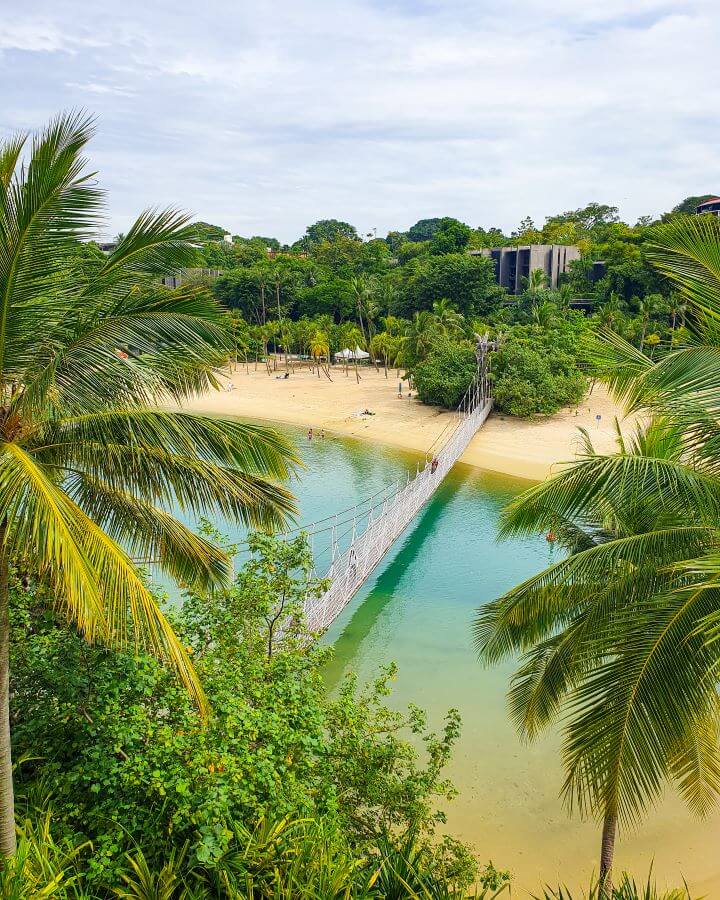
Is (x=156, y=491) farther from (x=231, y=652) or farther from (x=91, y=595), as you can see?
(x=231, y=652)

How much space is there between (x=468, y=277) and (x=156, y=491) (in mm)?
35078

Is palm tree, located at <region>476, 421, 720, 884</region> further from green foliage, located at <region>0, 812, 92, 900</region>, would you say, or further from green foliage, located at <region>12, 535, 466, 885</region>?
green foliage, located at <region>0, 812, 92, 900</region>

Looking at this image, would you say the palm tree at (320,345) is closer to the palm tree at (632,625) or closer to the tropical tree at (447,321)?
the tropical tree at (447,321)

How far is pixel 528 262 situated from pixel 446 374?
19213 millimetres

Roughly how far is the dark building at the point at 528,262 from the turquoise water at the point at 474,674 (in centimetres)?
2618

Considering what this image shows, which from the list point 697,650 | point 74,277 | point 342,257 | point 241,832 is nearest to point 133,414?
point 74,277

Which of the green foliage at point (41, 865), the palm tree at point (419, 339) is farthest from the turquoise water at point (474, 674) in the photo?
the palm tree at point (419, 339)

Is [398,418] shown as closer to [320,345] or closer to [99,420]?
[320,345]

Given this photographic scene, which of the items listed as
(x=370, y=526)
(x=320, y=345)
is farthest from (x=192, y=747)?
(x=320, y=345)

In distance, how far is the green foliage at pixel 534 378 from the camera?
23688mm

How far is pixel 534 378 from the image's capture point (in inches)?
947

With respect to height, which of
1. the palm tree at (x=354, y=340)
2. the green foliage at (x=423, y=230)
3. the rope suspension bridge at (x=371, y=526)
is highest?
the green foliage at (x=423, y=230)

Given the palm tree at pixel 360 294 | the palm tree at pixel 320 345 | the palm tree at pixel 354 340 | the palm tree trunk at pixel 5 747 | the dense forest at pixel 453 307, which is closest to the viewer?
the palm tree trunk at pixel 5 747

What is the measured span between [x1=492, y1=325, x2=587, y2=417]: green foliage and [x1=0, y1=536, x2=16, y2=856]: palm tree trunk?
21621 millimetres
